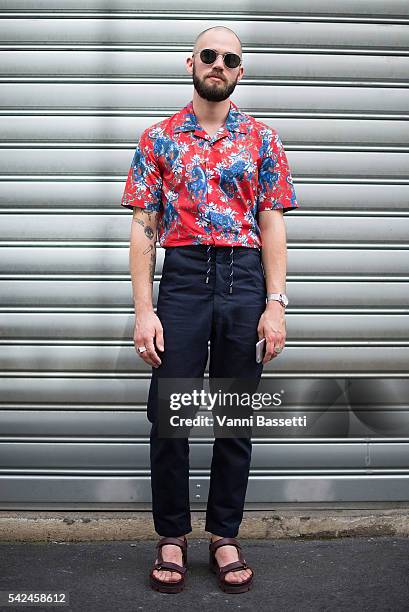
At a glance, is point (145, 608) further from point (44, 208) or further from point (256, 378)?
point (44, 208)

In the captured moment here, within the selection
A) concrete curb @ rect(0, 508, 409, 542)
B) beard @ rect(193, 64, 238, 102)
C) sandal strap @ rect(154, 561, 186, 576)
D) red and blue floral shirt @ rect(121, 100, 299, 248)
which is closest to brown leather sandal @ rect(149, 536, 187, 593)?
sandal strap @ rect(154, 561, 186, 576)

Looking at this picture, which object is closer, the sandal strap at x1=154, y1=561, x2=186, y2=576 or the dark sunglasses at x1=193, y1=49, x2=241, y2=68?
the dark sunglasses at x1=193, y1=49, x2=241, y2=68

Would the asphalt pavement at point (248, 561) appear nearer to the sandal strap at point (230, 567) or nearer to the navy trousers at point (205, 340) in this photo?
the sandal strap at point (230, 567)

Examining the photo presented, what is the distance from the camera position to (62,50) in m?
4.32

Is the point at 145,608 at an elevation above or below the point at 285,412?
below

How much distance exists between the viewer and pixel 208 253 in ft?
11.1

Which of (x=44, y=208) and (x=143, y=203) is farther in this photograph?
(x=44, y=208)

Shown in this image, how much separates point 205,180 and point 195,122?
0.28 metres

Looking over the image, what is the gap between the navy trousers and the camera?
3.39m

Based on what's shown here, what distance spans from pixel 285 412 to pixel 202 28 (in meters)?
2.11

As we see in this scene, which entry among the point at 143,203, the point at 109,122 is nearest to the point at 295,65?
the point at 109,122

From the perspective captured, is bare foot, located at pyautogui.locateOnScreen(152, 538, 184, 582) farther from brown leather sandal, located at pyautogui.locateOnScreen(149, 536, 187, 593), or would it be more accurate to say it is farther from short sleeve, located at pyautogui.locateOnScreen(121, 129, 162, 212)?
short sleeve, located at pyautogui.locateOnScreen(121, 129, 162, 212)

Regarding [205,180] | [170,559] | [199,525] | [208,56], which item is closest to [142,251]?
[205,180]

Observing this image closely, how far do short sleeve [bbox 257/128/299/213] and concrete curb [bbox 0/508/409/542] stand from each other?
1.76 metres
